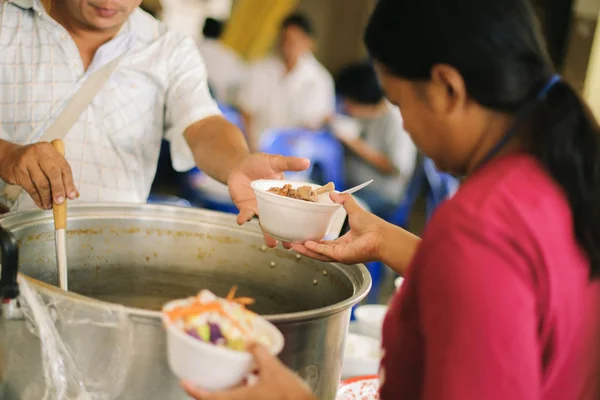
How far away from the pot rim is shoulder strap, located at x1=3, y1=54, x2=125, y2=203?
0.69ft

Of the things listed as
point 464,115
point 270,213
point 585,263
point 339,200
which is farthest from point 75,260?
point 585,263

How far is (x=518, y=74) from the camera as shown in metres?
0.81

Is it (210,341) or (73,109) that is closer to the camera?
(210,341)

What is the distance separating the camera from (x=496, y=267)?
734 mm

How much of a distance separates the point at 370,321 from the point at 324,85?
4189 millimetres

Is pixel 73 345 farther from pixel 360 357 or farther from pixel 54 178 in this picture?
pixel 360 357

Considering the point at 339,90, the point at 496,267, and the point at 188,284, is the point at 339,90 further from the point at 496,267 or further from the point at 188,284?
the point at 496,267

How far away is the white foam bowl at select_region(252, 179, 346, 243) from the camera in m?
1.29

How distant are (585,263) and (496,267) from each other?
167 mm

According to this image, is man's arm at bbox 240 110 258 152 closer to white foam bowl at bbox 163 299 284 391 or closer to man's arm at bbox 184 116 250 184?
man's arm at bbox 184 116 250 184

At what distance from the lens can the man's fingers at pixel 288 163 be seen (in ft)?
4.99

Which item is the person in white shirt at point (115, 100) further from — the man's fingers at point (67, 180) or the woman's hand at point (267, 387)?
the woman's hand at point (267, 387)

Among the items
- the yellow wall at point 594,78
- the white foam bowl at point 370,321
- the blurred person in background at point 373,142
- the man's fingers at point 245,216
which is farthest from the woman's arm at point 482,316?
the yellow wall at point 594,78

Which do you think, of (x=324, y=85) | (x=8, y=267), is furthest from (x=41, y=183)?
(x=324, y=85)
